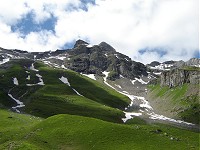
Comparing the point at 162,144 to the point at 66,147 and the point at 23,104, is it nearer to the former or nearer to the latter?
the point at 66,147

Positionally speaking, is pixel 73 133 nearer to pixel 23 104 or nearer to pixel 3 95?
pixel 23 104

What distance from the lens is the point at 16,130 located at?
3334 inches

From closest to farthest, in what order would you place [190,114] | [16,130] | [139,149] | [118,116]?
[139,149] < [16,130] < [118,116] < [190,114]

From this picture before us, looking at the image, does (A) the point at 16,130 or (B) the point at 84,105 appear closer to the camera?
(A) the point at 16,130

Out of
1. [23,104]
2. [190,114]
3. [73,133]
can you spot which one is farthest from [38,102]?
[73,133]

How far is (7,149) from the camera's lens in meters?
60.2

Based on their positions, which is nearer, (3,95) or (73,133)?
(73,133)

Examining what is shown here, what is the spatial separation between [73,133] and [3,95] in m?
125

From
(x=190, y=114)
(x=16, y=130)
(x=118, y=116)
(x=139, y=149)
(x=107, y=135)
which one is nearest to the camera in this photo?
(x=139, y=149)

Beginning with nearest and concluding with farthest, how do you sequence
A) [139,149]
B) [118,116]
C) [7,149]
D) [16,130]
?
[7,149], [139,149], [16,130], [118,116]

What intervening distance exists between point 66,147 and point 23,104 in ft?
376

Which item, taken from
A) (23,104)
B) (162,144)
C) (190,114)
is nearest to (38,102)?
(23,104)

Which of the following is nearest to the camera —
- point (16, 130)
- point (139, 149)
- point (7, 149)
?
point (7, 149)

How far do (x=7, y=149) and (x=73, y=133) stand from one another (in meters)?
21.0
